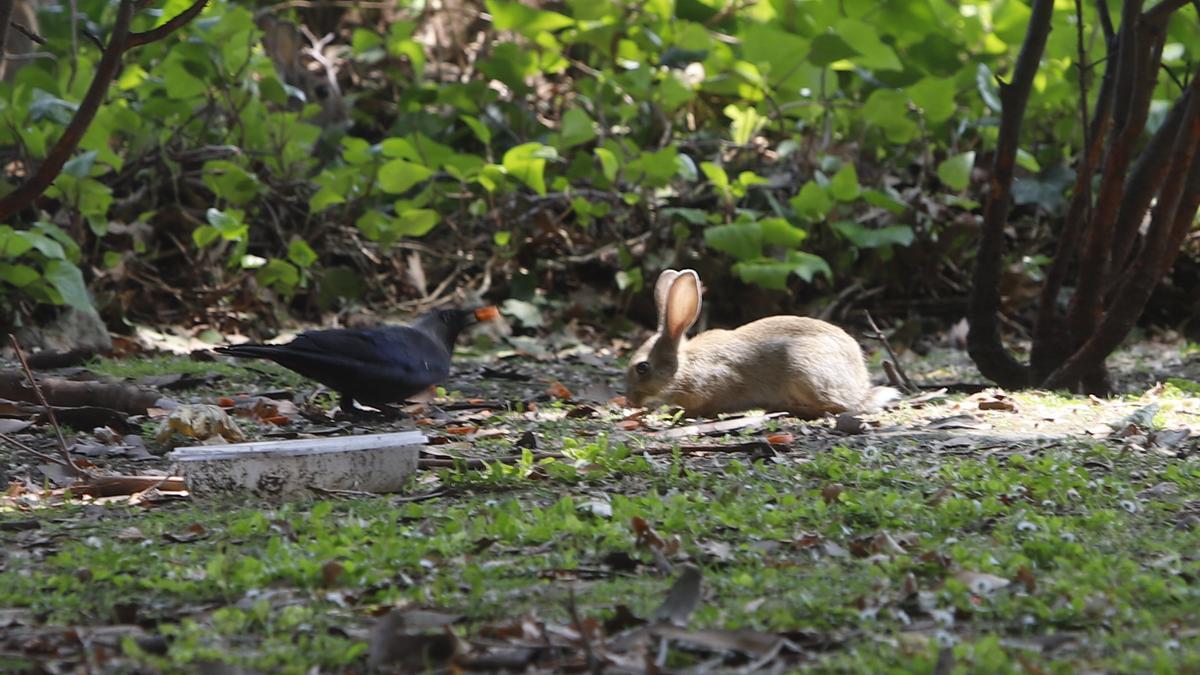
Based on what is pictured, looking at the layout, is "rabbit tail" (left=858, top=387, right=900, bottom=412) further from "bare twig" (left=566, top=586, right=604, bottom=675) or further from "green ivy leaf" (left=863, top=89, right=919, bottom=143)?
"green ivy leaf" (left=863, top=89, right=919, bottom=143)

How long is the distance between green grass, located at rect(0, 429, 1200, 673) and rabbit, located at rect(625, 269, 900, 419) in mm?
1437

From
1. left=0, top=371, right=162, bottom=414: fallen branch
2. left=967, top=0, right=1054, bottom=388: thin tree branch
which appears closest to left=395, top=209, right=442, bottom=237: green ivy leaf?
left=0, top=371, right=162, bottom=414: fallen branch

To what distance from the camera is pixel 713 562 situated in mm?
3068

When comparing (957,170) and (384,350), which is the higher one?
(957,170)

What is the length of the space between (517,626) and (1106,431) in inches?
119

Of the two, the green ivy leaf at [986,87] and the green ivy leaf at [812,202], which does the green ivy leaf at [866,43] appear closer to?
the green ivy leaf at [986,87]

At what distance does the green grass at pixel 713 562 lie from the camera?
2.55 meters

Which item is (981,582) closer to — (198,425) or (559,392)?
(198,425)

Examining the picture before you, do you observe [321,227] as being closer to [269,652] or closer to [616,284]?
[616,284]

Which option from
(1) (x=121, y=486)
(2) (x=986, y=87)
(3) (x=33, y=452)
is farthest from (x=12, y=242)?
(2) (x=986, y=87)

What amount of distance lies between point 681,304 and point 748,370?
1.25ft

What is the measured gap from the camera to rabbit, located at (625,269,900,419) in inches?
216

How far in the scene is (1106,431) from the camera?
4902 millimetres

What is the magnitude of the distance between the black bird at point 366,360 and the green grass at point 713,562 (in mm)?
1089
